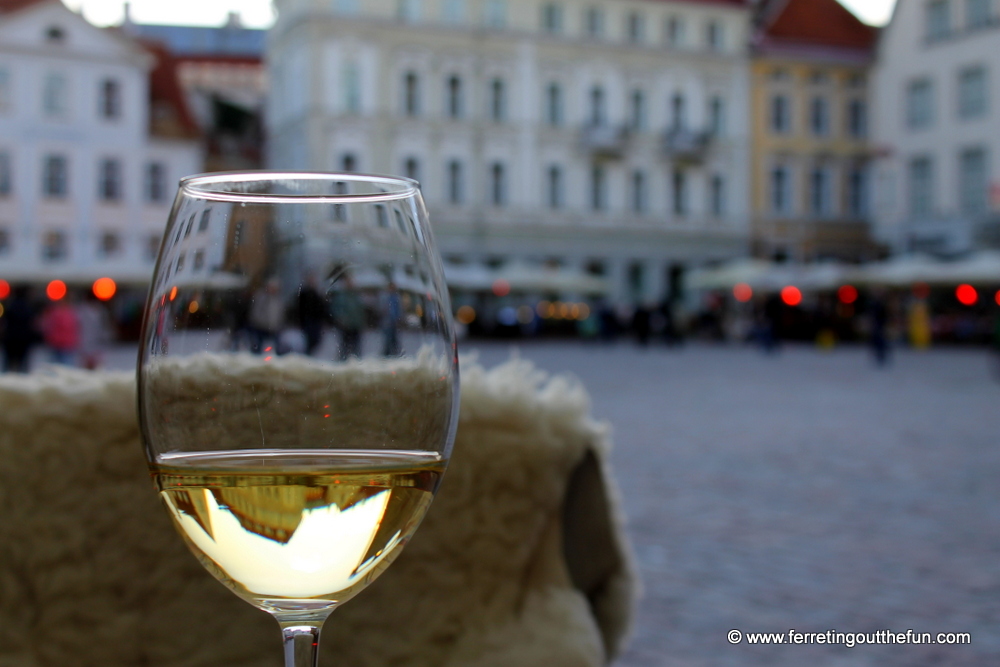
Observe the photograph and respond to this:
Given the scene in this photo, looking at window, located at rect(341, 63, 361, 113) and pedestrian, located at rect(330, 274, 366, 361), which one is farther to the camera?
window, located at rect(341, 63, 361, 113)

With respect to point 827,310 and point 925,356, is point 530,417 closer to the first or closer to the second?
point 925,356

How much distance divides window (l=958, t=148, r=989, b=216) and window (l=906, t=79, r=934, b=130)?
5.75ft

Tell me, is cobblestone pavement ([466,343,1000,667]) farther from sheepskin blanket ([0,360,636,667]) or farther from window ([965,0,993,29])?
window ([965,0,993,29])

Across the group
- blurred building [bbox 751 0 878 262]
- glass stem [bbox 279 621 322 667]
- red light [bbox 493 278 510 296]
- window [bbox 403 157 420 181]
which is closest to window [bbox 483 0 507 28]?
window [bbox 403 157 420 181]

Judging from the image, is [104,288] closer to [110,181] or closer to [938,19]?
[110,181]

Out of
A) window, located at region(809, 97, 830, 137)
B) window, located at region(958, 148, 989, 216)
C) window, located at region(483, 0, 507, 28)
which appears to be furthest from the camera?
window, located at region(809, 97, 830, 137)

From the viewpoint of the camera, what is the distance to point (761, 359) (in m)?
23.5

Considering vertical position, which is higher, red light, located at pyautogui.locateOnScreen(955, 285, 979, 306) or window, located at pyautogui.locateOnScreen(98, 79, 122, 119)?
window, located at pyautogui.locateOnScreen(98, 79, 122, 119)

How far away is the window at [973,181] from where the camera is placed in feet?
107

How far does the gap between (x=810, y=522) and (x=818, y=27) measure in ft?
125

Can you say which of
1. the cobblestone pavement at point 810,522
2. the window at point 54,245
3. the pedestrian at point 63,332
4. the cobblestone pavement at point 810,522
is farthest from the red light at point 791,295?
the pedestrian at point 63,332

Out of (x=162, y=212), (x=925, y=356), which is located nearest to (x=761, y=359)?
(x=925, y=356)

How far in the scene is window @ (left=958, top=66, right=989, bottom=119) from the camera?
32.6m

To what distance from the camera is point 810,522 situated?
559 cm
